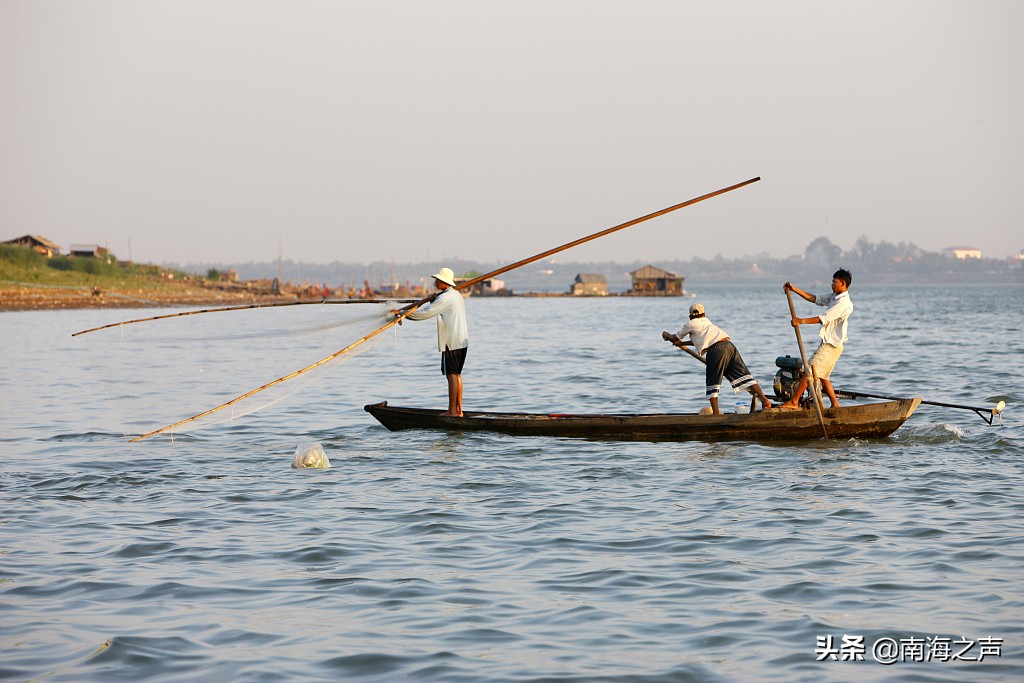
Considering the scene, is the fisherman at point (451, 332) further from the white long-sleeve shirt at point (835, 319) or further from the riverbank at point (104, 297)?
the riverbank at point (104, 297)

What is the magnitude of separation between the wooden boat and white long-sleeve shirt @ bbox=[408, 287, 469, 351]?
112 centimetres

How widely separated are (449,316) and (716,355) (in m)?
3.90

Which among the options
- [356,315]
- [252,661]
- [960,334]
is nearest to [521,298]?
[960,334]

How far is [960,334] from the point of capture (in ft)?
162

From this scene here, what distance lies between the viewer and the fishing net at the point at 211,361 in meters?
14.6

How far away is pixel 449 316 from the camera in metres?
15.5

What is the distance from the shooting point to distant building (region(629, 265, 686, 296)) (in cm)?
15212

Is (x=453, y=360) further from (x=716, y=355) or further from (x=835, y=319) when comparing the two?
(x=835, y=319)

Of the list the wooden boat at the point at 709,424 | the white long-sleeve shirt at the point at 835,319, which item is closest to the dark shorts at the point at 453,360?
the wooden boat at the point at 709,424

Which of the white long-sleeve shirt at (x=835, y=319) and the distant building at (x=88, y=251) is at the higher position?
the distant building at (x=88, y=251)

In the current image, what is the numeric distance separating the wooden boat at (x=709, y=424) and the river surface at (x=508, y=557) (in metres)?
0.16

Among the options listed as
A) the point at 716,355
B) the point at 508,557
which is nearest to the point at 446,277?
the point at 716,355

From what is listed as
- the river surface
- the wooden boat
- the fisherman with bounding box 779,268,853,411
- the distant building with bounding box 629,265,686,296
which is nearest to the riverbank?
the wooden boat

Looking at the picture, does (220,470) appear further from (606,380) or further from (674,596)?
(606,380)
